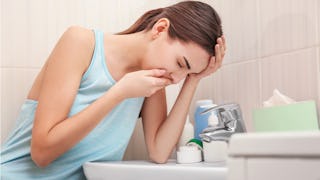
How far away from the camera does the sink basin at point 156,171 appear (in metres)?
0.71

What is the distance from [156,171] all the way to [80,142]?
14.5 inches

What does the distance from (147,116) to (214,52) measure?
0.98 ft

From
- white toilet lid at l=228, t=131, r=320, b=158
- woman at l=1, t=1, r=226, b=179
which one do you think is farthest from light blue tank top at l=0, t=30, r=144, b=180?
white toilet lid at l=228, t=131, r=320, b=158

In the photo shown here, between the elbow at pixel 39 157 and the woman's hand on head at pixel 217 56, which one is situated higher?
the woman's hand on head at pixel 217 56

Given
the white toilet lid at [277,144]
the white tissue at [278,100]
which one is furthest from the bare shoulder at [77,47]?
the white toilet lid at [277,144]

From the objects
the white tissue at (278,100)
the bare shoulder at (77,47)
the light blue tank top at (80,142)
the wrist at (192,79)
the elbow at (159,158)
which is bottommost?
the elbow at (159,158)

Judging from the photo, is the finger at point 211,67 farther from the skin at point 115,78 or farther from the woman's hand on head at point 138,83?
the woman's hand on head at point 138,83

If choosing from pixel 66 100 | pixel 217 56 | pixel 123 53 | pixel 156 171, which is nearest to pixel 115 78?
pixel 123 53

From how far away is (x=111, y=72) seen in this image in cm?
117

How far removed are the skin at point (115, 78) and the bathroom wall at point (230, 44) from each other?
0.45 ft

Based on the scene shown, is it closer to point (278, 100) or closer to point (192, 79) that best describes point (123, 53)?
point (192, 79)

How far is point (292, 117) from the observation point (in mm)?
922

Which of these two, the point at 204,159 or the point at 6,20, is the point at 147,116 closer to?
the point at 204,159

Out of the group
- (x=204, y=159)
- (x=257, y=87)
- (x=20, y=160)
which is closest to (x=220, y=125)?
(x=204, y=159)
